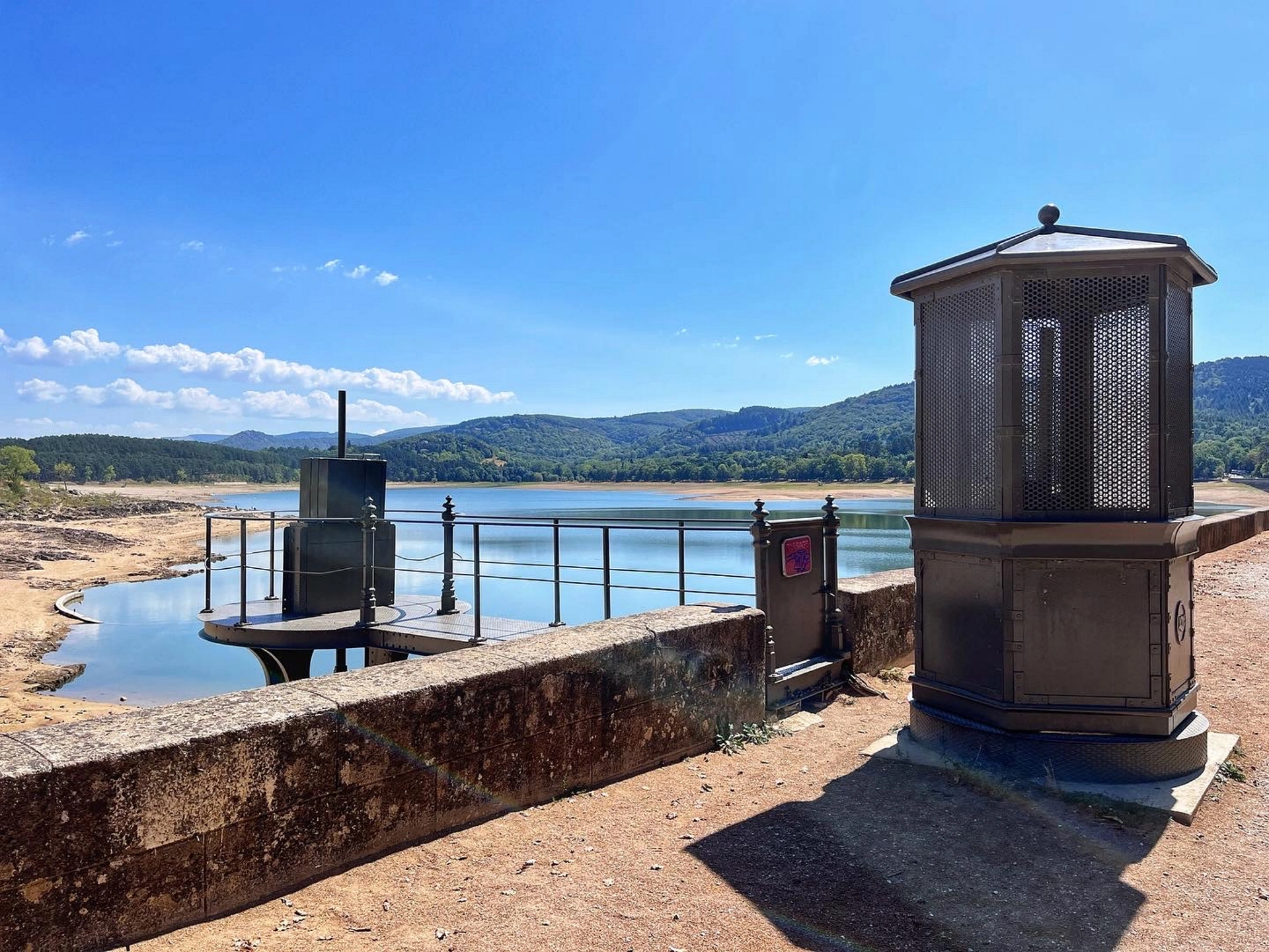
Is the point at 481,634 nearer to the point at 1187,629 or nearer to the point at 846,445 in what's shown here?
the point at 1187,629

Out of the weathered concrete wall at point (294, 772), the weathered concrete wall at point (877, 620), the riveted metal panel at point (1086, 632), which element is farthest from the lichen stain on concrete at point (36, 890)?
the weathered concrete wall at point (877, 620)

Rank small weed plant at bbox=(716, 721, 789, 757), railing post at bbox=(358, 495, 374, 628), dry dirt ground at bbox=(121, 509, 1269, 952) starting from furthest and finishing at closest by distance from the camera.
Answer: railing post at bbox=(358, 495, 374, 628) < small weed plant at bbox=(716, 721, 789, 757) < dry dirt ground at bbox=(121, 509, 1269, 952)

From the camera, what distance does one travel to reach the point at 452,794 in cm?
323

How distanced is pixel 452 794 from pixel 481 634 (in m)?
3.54

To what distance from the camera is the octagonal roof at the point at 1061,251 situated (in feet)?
12.6

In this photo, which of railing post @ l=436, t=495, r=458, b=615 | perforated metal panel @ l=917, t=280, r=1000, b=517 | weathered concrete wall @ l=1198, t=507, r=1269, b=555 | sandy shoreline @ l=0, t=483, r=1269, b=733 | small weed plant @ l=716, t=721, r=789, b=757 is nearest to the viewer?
perforated metal panel @ l=917, t=280, r=1000, b=517

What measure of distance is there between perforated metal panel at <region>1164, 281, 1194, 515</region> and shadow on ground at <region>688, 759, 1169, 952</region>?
1626mm

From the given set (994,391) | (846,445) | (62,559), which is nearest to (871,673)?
(994,391)

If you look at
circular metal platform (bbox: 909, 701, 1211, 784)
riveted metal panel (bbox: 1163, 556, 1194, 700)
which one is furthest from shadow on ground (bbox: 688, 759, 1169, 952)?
riveted metal panel (bbox: 1163, 556, 1194, 700)

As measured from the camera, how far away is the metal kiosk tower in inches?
152

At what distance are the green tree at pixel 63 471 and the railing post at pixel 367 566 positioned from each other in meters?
120

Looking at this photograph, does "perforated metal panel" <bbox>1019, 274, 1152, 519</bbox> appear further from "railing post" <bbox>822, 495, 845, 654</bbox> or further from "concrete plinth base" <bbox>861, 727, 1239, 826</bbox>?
"railing post" <bbox>822, 495, 845, 654</bbox>

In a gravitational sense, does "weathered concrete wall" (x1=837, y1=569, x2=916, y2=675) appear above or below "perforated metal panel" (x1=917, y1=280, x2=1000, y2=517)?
below

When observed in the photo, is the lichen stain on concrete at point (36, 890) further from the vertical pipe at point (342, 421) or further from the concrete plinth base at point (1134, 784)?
the vertical pipe at point (342, 421)
